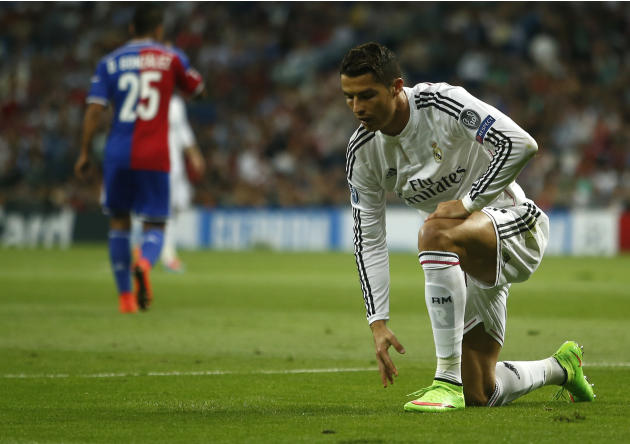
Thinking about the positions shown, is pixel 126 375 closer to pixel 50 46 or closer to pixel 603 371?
pixel 603 371

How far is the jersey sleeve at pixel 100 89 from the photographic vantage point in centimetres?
870

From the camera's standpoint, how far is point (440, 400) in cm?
422

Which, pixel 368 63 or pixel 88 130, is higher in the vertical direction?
pixel 368 63

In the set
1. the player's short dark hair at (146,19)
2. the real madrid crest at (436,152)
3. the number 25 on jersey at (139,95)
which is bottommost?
the real madrid crest at (436,152)

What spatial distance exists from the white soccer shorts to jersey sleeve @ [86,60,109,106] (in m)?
4.77

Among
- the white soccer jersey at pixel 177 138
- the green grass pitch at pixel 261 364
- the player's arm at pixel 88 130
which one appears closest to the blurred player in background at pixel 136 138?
the player's arm at pixel 88 130

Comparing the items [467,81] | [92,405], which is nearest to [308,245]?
[467,81]

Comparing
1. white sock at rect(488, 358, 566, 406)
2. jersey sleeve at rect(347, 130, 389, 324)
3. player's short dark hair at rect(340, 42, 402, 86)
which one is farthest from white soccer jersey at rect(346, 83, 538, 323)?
white sock at rect(488, 358, 566, 406)

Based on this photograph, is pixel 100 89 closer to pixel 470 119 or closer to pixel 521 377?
pixel 470 119

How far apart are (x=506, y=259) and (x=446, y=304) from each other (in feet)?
1.65

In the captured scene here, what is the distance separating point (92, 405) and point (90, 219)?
64.4ft

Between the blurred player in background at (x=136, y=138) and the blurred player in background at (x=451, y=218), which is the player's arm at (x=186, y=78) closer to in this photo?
the blurred player in background at (x=136, y=138)

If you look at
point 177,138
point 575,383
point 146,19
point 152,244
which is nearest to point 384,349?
point 575,383

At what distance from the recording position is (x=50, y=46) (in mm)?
28031
